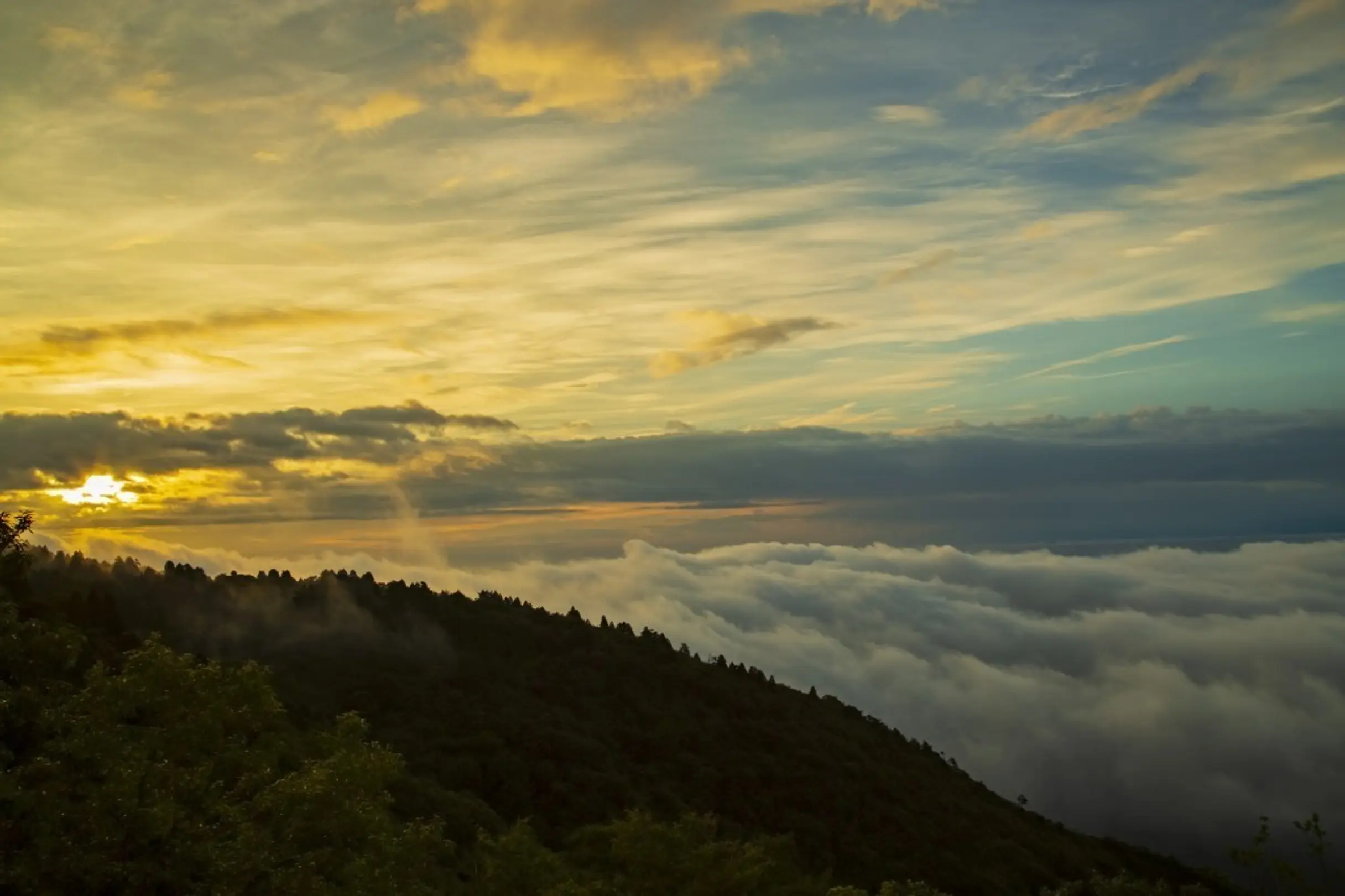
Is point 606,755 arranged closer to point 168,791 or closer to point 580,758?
point 580,758

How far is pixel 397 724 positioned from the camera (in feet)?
506

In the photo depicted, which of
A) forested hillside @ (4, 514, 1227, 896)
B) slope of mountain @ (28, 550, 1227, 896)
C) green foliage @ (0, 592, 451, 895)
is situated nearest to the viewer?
green foliage @ (0, 592, 451, 895)

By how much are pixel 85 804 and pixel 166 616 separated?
568 ft

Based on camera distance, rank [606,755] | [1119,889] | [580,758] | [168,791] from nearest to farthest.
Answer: [168,791]
[1119,889]
[580,758]
[606,755]

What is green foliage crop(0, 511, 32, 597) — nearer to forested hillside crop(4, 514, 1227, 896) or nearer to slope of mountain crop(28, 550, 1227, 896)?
forested hillside crop(4, 514, 1227, 896)

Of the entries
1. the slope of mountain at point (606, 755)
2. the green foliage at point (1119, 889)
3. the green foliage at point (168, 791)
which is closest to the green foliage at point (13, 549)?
the green foliage at point (168, 791)

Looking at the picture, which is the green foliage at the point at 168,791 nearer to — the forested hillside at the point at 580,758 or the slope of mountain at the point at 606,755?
the forested hillside at the point at 580,758

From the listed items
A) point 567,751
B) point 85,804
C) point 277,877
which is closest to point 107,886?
point 85,804

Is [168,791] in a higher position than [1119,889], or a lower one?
higher

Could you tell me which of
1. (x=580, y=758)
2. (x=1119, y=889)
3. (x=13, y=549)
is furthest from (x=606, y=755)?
(x=13, y=549)

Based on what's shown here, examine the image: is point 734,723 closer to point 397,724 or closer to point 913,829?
point 913,829

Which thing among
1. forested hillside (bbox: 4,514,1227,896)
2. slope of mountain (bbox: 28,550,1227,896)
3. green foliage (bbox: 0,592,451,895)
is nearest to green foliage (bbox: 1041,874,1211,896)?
green foliage (bbox: 0,592,451,895)

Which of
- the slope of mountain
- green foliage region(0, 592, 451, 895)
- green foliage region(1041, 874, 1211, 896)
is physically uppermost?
green foliage region(0, 592, 451, 895)

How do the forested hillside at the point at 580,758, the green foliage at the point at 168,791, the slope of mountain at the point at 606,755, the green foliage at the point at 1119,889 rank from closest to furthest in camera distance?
the green foliage at the point at 168,791
the green foliage at the point at 1119,889
the forested hillside at the point at 580,758
the slope of mountain at the point at 606,755
